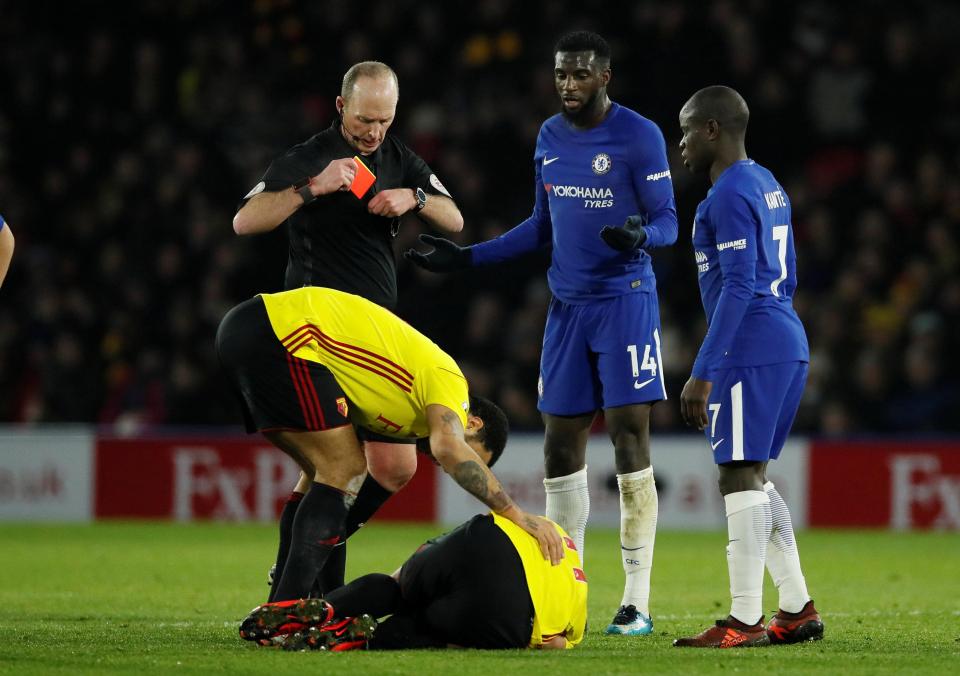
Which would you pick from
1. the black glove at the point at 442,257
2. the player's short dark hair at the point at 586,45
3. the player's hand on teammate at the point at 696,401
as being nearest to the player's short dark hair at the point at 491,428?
the player's hand on teammate at the point at 696,401

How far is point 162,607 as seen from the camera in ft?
25.7

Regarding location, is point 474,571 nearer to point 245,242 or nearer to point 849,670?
point 849,670

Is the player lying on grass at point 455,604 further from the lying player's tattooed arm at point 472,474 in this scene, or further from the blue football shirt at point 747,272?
the blue football shirt at point 747,272

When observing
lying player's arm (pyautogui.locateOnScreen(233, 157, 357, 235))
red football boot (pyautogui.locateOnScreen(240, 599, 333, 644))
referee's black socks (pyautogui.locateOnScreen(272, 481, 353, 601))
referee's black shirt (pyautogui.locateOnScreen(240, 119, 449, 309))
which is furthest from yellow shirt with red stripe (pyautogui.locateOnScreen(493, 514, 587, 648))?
lying player's arm (pyautogui.locateOnScreen(233, 157, 357, 235))

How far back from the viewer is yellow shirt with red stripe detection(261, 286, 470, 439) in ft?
19.4

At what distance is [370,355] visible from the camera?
5945 mm

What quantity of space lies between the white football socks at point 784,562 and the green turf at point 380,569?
0.84ft

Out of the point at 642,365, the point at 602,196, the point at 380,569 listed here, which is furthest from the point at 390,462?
the point at 380,569

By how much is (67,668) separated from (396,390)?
1609 millimetres

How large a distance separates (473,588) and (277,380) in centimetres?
110

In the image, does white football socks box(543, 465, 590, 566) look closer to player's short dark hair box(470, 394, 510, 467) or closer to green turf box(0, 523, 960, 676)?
green turf box(0, 523, 960, 676)

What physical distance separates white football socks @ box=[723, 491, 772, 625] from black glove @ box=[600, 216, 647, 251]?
3.92 feet

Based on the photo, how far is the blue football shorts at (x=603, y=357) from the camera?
7.07 m

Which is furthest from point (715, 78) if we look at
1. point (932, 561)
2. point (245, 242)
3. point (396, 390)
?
point (396, 390)
